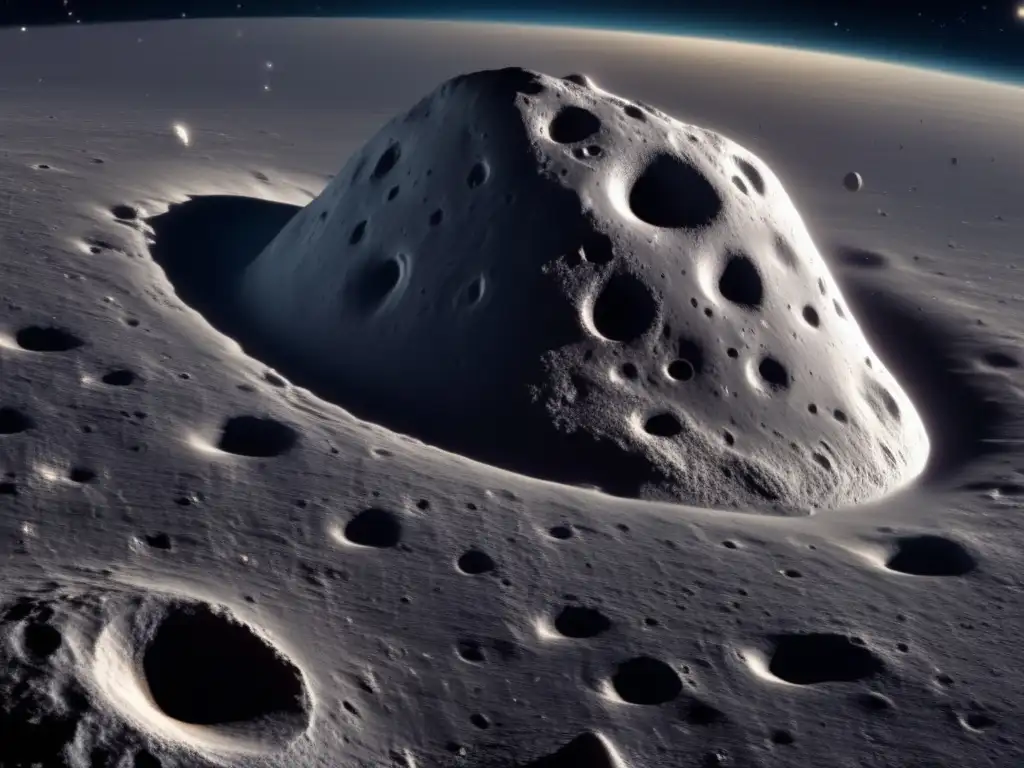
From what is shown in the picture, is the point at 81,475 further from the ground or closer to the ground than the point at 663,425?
closer to the ground

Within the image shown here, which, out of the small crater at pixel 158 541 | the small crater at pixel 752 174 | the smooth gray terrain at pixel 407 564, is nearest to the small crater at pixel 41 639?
the smooth gray terrain at pixel 407 564

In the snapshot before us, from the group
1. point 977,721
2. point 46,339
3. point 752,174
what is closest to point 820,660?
point 977,721

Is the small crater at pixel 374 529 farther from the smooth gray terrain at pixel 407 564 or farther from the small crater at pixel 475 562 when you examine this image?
the small crater at pixel 475 562

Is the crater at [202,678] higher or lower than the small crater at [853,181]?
lower

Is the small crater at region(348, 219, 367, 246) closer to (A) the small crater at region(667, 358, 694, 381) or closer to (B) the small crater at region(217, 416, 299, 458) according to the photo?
(B) the small crater at region(217, 416, 299, 458)

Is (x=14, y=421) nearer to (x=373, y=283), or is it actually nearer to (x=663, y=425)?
(x=373, y=283)
